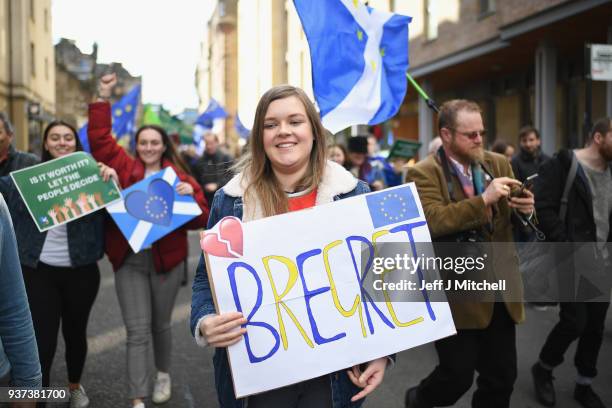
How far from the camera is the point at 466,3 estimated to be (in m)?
17.9

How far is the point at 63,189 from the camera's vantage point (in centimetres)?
399

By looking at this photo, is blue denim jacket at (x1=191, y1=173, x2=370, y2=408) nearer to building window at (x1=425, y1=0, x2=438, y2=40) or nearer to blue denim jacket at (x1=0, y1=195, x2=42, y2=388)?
blue denim jacket at (x1=0, y1=195, x2=42, y2=388)

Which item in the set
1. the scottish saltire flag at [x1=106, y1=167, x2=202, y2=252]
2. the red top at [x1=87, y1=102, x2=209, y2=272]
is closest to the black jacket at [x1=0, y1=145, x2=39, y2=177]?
the red top at [x1=87, y1=102, x2=209, y2=272]

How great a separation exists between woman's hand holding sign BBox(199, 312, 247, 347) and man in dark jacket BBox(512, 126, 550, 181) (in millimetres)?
6365

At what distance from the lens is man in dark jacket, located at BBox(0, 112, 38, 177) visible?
381 cm

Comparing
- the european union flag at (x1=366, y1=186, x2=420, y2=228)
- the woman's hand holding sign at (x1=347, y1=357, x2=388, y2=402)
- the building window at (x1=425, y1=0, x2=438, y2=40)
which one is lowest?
the woman's hand holding sign at (x1=347, y1=357, x2=388, y2=402)

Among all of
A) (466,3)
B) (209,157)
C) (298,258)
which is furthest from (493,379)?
(466,3)

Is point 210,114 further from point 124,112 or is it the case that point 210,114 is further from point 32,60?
point 32,60

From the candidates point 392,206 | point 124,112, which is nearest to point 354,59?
point 392,206

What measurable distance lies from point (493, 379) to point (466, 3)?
16638 millimetres

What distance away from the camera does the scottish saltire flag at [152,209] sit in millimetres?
4152

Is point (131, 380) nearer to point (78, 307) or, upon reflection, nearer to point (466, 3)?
point (78, 307)

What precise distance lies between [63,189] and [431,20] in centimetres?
1856

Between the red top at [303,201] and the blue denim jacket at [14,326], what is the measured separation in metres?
1.01
